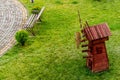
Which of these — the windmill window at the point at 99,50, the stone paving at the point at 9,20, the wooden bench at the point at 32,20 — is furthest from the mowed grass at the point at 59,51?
the windmill window at the point at 99,50

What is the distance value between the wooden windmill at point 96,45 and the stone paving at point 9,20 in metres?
5.44

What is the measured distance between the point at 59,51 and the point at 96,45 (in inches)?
128

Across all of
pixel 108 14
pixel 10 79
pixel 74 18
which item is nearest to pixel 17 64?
pixel 10 79

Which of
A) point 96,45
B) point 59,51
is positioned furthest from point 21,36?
point 96,45

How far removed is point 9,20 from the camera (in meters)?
22.1

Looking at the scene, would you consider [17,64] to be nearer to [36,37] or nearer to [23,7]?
[36,37]

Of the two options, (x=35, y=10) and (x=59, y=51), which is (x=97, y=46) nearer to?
(x=59, y=51)

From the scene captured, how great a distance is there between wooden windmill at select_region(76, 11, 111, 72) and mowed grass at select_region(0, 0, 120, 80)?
389 millimetres

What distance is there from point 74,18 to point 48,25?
6.57 ft

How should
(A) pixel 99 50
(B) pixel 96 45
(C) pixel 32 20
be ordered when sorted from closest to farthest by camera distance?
(B) pixel 96 45 → (A) pixel 99 50 → (C) pixel 32 20

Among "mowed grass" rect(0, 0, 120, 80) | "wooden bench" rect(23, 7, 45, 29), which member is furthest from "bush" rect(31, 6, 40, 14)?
"mowed grass" rect(0, 0, 120, 80)

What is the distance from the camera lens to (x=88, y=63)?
608 inches

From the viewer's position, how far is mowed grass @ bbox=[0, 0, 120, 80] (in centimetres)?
1525

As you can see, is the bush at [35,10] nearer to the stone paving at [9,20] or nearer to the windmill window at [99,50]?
the stone paving at [9,20]
